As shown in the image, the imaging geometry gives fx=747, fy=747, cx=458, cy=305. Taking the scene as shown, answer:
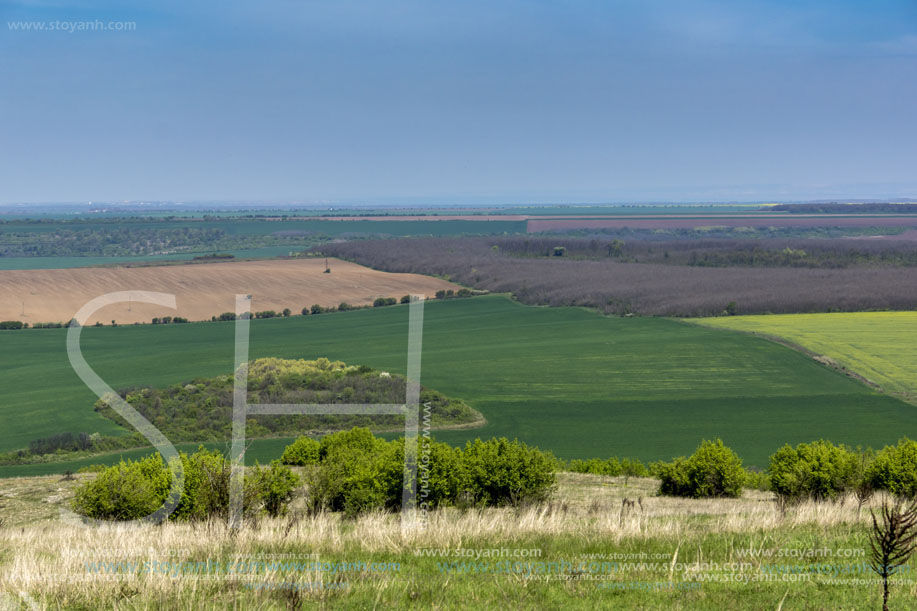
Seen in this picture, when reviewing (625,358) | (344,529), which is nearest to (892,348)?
(625,358)

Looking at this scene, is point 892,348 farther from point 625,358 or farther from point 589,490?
point 589,490

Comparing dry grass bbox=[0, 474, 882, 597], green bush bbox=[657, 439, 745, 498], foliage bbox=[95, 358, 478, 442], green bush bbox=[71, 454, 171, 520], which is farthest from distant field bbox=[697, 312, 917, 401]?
green bush bbox=[71, 454, 171, 520]

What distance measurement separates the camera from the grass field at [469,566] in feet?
22.4

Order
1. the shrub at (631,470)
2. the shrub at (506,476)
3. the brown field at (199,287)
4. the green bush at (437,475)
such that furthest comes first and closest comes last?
1. the brown field at (199,287)
2. the shrub at (631,470)
3. the shrub at (506,476)
4. the green bush at (437,475)

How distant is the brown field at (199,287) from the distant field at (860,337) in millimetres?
44273

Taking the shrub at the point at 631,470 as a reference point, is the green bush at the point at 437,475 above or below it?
above

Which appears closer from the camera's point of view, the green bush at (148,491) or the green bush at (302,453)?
the green bush at (148,491)

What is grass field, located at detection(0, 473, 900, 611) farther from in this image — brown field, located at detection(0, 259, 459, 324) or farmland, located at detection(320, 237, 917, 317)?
farmland, located at detection(320, 237, 917, 317)

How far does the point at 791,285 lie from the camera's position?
9769cm

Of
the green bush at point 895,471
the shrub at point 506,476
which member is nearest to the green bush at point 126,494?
the shrub at point 506,476

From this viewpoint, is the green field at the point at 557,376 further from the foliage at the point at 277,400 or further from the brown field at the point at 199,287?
the brown field at the point at 199,287

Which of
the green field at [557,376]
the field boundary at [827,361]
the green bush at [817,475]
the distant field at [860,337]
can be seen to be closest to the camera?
the green bush at [817,475]

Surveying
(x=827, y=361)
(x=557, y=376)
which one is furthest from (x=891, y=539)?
(x=827, y=361)

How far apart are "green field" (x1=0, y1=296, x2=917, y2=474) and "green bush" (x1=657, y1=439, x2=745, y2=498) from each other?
15.0 meters
